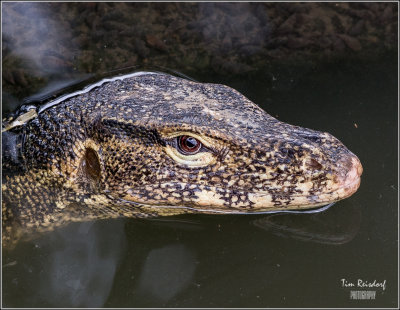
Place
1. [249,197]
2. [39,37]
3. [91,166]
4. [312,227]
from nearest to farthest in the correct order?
Result: 1. [249,197]
2. [91,166]
3. [312,227]
4. [39,37]

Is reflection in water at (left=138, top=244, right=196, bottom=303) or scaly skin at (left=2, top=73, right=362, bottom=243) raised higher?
scaly skin at (left=2, top=73, right=362, bottom=243)

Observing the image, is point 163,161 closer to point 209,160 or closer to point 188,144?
point 188,144

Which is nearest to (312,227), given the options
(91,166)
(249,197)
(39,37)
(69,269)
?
(249,197)

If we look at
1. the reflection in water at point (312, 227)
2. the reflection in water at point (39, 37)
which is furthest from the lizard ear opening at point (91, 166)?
the reflection in water at point (39, 37)

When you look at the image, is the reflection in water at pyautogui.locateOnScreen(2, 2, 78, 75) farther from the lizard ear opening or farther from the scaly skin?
the lizard ear opening

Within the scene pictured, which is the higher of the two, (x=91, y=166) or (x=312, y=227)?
(x=91, y=166)

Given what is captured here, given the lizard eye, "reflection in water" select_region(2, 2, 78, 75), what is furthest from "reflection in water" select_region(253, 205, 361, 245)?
"reflection in water" select_region(2, 2, 78, 75)
